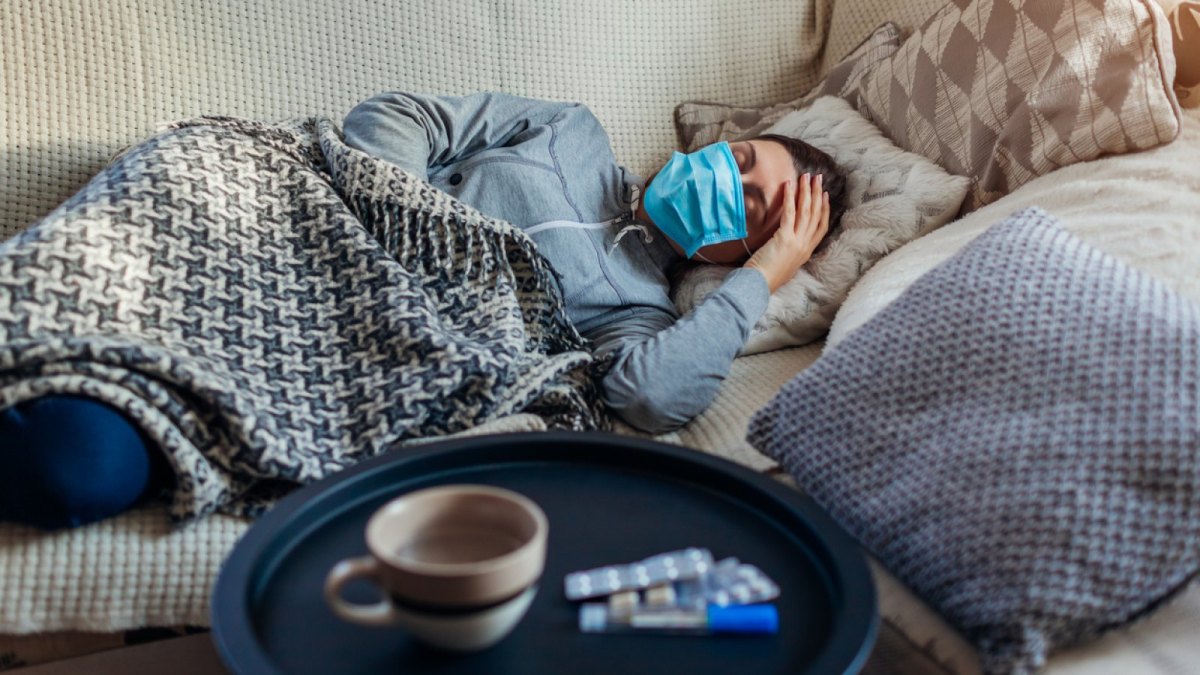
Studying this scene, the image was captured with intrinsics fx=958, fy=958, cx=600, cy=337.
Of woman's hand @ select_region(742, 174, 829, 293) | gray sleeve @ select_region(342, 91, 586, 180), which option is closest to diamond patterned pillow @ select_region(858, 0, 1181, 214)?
woman's hand @ select_region(742, 174, 829, 293)

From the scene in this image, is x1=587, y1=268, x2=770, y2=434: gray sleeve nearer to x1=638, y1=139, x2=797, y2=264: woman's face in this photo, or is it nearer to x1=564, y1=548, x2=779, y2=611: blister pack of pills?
x1=638, y1=139, x2=797, y2=264: woman's face

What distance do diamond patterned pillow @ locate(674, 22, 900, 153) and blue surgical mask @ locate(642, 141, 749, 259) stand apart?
0.81ft

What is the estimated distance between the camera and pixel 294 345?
111 cm

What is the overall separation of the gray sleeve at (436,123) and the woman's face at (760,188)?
1.04 ft

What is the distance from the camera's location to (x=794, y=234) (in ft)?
4.82

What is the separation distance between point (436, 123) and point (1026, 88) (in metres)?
0.85

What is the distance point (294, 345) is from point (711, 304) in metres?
0.55

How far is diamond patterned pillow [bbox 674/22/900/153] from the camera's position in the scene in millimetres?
1646

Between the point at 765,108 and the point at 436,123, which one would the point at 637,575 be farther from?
the point at 765,108

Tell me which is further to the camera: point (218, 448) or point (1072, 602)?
point (218, 448)

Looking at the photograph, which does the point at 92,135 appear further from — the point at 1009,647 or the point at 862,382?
the point at 1009,647

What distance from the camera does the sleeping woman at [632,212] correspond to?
1251mm

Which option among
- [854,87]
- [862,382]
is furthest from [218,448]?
[854,87]

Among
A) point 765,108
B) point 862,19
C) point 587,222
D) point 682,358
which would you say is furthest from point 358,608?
point 862,19
